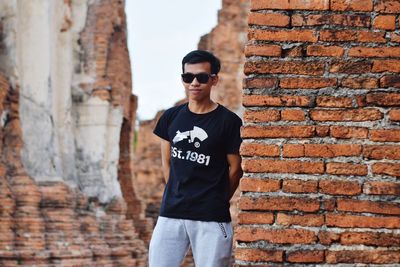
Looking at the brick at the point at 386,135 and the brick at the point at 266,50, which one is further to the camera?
the brick at the point at 266,50

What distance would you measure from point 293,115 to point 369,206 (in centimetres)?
57

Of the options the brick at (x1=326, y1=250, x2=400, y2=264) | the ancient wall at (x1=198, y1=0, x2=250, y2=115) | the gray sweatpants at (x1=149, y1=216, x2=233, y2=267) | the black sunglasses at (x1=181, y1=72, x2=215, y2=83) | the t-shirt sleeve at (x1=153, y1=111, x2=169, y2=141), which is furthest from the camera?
the ancient wall at (x1=198, y1=0, x2=250, y2=115)

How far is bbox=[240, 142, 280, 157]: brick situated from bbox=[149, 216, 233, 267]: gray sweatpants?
603mm

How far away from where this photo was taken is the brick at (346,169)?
5.13 m

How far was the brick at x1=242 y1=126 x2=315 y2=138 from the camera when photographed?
5.19 m

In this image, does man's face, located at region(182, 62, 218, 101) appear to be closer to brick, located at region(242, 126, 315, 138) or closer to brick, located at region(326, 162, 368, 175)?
brick, located at region(242, 126, 315, 138)

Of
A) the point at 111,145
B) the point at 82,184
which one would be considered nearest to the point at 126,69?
the point at 111,145

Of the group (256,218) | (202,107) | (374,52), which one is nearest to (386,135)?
(374,52)

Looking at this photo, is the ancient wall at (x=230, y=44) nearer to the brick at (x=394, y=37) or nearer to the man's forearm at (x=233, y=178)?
the man's forearm at (x=233, y=178)

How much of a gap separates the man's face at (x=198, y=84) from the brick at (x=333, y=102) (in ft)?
2.77

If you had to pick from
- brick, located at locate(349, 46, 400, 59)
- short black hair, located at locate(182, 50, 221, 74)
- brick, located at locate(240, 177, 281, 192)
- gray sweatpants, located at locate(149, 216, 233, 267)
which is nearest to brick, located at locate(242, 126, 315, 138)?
brick, located at locate(240, 177, 281, 192)

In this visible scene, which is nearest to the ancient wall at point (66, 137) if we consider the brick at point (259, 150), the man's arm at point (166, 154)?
the man's arm at point (166, 154)

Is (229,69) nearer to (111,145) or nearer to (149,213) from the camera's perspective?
(149,213)

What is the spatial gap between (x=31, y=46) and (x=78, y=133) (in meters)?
2.49
